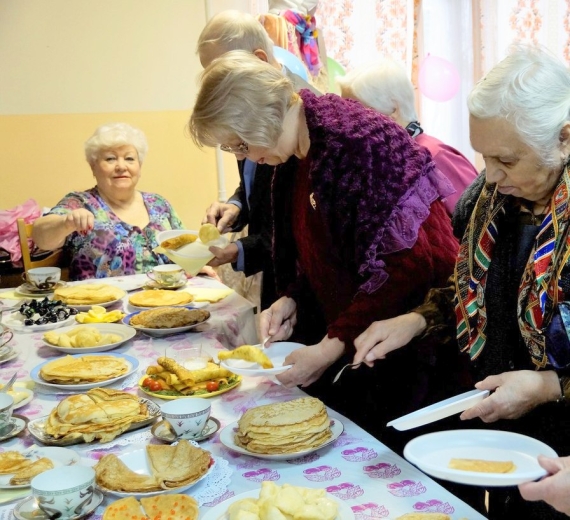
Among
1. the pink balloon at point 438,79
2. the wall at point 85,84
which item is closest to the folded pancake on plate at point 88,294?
the wall at point 85,84

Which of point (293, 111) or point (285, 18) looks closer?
point (293, 111)

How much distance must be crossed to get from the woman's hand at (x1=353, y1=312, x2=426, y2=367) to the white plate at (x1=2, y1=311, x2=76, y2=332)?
110 cm

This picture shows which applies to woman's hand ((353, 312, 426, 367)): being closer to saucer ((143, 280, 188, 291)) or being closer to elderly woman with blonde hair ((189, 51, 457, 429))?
elderly woman with blonde hair ((189, 51, 457, 429))

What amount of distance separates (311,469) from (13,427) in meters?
0.60

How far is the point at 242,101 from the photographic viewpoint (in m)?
1.50

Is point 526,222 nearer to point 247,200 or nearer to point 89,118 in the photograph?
point 247,200

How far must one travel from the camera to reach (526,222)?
4.59 feet

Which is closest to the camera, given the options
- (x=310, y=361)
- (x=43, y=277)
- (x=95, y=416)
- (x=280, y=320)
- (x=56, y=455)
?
(x=56, y=455)

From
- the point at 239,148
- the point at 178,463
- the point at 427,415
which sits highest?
the point at 239,148

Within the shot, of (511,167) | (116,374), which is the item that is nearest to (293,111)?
(511,167)

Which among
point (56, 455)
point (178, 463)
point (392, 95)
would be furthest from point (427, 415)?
point (392, 95)

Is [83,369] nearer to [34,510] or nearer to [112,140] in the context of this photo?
[34,510]

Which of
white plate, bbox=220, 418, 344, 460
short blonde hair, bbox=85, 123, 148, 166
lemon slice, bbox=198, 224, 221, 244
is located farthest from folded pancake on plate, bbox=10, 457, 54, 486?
short blonde hair, bbox=85, 123, 148, 166

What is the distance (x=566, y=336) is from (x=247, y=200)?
1.52m
